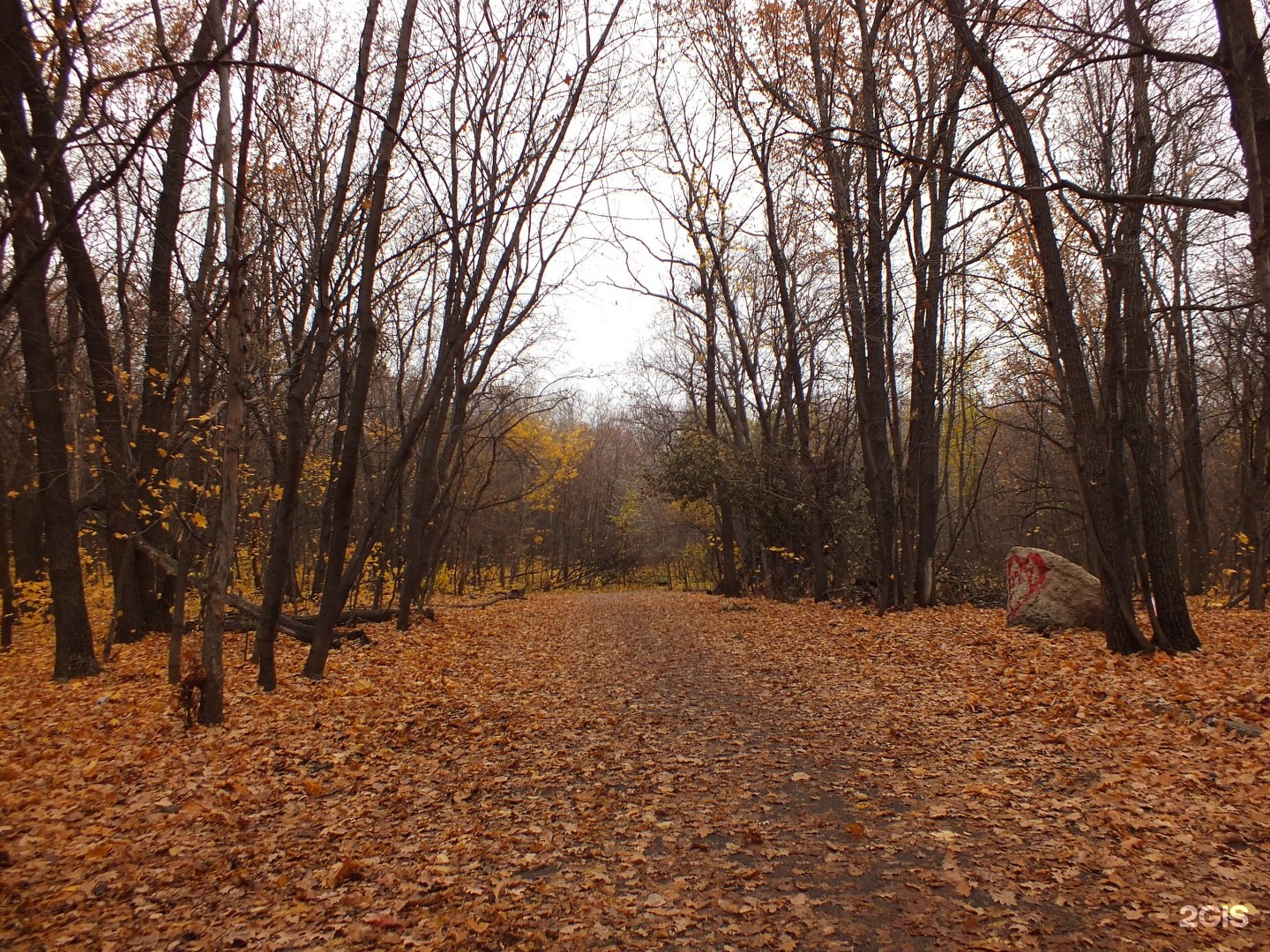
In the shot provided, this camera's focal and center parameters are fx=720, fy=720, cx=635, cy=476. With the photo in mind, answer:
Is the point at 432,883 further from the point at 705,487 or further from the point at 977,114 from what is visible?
the point at 705,487

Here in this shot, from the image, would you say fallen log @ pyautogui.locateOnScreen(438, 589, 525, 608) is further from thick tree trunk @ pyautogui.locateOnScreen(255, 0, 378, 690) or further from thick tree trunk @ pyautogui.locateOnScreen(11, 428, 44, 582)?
thick tree trunk @ pyautogui.locateOnScreen(255, 0, 378, 690)

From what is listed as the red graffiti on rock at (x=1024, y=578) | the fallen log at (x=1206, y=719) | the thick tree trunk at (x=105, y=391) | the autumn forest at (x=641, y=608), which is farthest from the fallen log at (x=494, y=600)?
the fallen log at (x=1206, y=719)

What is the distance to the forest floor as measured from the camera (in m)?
3.27

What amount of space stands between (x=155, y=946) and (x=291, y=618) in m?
10.1

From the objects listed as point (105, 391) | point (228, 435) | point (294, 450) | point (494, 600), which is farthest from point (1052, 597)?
point (494, 600)

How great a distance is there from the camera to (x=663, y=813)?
4.66 m

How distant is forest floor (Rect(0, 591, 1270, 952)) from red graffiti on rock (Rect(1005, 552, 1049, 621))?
→ 2.59m

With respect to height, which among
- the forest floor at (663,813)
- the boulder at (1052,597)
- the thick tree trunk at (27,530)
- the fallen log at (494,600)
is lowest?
the fallen log at (494,600)

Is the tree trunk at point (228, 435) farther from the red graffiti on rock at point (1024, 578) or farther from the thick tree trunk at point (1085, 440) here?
the red graffiti on rock at point (1024, 578)

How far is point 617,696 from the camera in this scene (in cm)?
823

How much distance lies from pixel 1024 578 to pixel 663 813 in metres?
9.00

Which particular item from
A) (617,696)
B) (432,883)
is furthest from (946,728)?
(432,883)

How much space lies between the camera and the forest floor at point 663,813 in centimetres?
327

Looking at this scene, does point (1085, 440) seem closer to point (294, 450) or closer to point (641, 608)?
point (294, 450)
